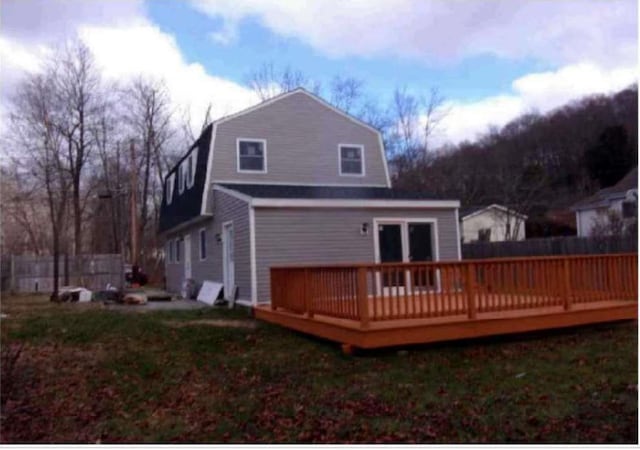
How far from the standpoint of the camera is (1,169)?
2495cm

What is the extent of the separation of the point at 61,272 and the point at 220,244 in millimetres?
10413

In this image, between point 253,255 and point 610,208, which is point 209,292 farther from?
point 610,208

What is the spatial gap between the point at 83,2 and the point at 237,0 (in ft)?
7.23

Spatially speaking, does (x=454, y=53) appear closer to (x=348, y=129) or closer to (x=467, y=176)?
(x=348, y=129)

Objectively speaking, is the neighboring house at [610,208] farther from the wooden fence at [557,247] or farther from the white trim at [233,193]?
the white trim at [233,193]

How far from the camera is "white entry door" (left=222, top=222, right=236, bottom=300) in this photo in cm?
1223

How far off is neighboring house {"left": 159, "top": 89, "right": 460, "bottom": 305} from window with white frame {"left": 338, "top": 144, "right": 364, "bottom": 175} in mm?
27

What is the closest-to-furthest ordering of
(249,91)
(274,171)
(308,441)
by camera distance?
(308,441) < (274,171) < (249,91)

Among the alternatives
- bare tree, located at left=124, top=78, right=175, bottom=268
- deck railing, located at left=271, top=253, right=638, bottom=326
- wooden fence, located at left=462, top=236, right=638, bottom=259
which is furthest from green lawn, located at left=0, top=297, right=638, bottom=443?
bare tree, located at left=124, top=78, right=175, bottom=268

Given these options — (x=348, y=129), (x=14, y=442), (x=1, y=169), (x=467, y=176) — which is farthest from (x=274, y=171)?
(x=467, y=176)

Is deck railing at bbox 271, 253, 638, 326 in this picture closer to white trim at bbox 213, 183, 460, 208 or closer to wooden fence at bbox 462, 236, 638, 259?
white trim at bbox 213, 183, 460, 208

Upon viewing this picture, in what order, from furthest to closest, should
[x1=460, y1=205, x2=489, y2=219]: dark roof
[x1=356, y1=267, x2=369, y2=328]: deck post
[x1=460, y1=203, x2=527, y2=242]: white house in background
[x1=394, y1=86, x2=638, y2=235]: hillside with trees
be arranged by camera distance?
[x1=460, y1=205, x2=489, y2=219]: dark roof
[x1=460, y1=203, x2=527, y2=242]: white house in background
[x1=394, y1=86, x2=638, y2=235]: hillside with trees
[x1=356, y1=267, x2=369, y2=328]: deck post

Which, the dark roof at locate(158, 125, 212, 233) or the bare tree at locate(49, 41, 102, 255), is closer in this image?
the dark roof at locate(158, 125, 212, 233)

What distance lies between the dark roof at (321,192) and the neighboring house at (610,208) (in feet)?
30.7
